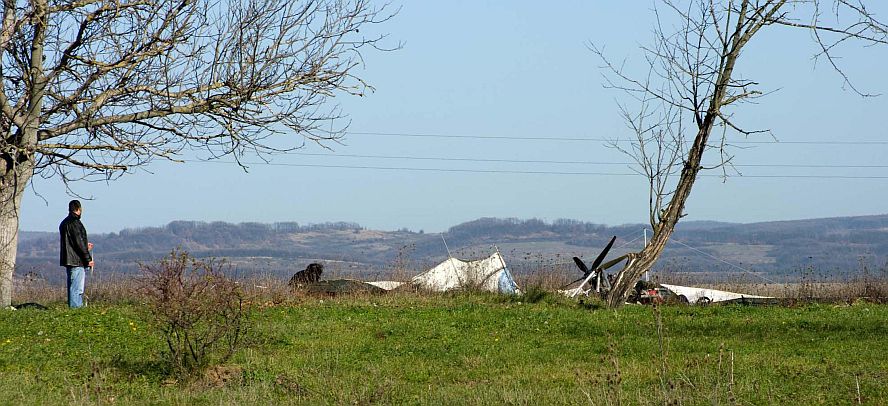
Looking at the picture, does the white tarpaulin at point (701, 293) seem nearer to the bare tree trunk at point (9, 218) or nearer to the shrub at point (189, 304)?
the bare tree trunk at point (9, 218)

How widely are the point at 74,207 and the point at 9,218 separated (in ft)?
6.05

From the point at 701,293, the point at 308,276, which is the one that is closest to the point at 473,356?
the point at 308,276

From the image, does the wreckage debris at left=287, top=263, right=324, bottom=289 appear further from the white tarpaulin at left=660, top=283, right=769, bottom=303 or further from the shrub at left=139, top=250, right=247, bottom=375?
the shrub at left=139, top=250, right=247, bottom=375

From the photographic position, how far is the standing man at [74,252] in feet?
54.0

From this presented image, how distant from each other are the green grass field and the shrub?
246 millimetres

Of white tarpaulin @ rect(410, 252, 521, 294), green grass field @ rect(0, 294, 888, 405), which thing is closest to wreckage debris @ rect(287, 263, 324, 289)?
white tarpaulin @ rect(410, 252, 521, 294)

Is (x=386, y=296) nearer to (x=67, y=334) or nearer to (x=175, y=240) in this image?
(x=67, y=334)

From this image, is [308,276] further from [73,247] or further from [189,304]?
[189,304]

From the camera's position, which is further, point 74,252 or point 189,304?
point 74,252

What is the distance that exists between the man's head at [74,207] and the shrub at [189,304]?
669 centimetres

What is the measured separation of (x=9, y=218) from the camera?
17859mm

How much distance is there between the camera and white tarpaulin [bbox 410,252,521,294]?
20.2 m

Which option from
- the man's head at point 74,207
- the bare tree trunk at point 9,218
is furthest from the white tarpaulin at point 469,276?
the bare tree trunk at point 9,218

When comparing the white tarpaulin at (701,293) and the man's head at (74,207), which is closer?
the man's head at (74,207)
